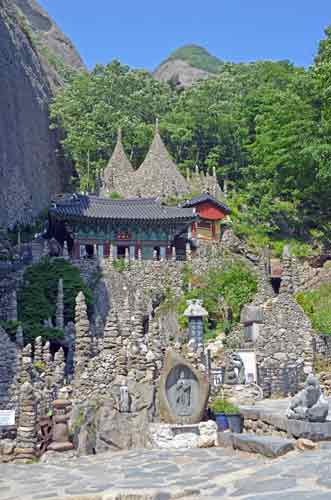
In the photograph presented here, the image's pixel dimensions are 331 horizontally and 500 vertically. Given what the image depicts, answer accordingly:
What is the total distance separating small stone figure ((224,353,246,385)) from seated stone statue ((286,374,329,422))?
593 centimetres

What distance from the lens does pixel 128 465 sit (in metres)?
Result: 9.01

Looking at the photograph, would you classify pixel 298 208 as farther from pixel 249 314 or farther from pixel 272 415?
pixel 272 415

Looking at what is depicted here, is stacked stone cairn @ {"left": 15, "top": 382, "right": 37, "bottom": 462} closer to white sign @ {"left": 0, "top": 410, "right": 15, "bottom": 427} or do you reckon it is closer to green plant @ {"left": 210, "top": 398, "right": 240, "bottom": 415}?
white sign @ {"left": 0, "top": 410, "right": 15, "bottom": 427}

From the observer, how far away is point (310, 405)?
9.28m

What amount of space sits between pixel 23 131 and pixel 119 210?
16.8 meters

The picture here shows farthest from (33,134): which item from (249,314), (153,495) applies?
(153,495)

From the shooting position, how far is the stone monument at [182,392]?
11.7 m

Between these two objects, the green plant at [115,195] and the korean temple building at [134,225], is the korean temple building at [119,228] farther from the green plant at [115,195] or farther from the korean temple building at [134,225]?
the green plant at [115,195]

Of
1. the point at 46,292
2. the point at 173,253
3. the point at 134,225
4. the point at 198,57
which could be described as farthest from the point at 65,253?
the point at 198,57

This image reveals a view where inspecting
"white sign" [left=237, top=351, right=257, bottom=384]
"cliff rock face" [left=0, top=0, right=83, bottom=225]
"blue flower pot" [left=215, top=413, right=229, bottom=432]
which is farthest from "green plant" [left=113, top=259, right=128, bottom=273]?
"blue flower pot" [left=215, top=413, right=229, bottom=432]

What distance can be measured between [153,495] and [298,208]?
29.8m

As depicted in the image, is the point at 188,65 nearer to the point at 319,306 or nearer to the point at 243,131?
the point at 243,131

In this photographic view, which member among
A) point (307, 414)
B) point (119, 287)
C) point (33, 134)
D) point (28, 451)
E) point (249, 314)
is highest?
point (33, 134)

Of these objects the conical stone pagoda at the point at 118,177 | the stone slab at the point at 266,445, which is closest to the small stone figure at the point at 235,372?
the stone slab at the point at 266,445
